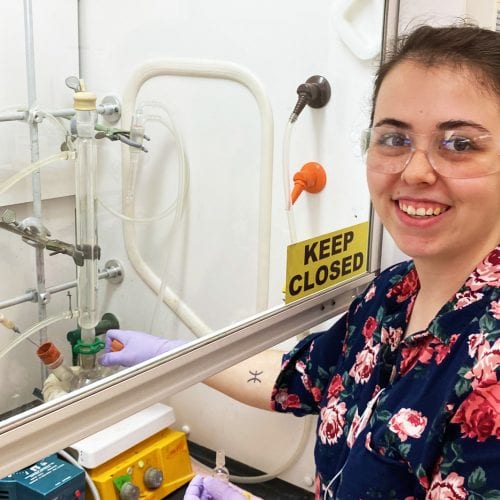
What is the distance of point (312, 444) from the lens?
1.58 metres

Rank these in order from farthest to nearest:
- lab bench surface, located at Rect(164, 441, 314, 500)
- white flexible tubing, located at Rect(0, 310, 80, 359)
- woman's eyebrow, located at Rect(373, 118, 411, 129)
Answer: lab bench surface, located at Rect(164, 441, 314, 500) → white flexible tubing, located at Rect(0, 310, 80, 359) → woman's eyebrow, located at Rect(373, 118, 411, 129)

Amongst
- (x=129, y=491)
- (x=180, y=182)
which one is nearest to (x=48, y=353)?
(x=129, y=491)

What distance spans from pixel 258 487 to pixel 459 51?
3.76 ft

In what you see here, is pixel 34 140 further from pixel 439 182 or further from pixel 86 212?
pixel 439 182

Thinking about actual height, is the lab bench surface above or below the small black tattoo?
below

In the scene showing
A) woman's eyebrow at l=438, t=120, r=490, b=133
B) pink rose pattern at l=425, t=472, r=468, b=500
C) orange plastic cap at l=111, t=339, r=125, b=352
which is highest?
woman's eyebrow at l=438, t=120, r=490, b=133

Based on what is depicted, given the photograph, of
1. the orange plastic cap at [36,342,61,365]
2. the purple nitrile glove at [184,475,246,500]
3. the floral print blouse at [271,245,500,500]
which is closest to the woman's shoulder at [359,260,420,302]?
the floral print blouse at [271,245,500,500]

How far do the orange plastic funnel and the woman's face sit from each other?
Answer: 1.46 feet

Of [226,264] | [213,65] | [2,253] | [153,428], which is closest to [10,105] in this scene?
[2,253]

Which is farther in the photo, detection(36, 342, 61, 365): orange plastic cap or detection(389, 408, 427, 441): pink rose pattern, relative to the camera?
detection(36, 342, 61, 365): orange plastic cap

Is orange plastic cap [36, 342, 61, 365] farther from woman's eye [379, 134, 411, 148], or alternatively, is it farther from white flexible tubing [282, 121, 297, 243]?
woman's eye [379, 134, 411, 148]

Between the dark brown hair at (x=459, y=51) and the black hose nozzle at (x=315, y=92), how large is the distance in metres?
0.40

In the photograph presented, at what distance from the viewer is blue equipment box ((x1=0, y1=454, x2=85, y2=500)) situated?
50.7 inches

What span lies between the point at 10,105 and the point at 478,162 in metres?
0.97
